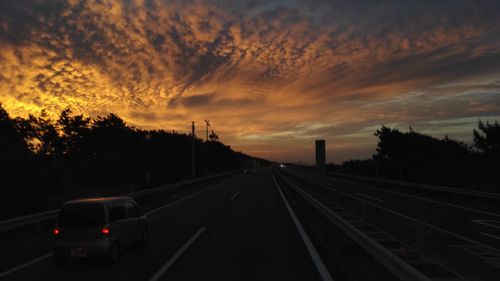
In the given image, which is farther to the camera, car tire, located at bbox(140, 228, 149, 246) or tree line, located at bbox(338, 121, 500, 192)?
tree line, located at bbox(338, 121, 500, 192)

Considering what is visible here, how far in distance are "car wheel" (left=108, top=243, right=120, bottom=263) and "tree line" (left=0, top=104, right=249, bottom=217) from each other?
32.7 feet

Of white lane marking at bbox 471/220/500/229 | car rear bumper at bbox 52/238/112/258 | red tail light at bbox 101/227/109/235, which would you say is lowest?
white lane marking at bbox 471/220/500/229

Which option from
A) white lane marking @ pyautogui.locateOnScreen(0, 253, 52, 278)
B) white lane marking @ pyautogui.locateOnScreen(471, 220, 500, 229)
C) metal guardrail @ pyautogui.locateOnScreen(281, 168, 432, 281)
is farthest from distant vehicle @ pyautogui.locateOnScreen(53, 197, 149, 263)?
white lane marking @ pyautogui.locateOnScreen(471, 220, 500, 229)

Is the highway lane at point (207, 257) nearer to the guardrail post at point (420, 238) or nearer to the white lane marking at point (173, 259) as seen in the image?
the white lane marking at point (173, 259)

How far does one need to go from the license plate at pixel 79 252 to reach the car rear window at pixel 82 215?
21.6 inches

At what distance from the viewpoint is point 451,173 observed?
49125 millimetres

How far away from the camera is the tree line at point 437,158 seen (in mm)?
46250

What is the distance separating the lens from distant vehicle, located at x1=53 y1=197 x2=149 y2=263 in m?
8.10

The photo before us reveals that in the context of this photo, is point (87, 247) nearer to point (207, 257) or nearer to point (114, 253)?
point (114, 253)

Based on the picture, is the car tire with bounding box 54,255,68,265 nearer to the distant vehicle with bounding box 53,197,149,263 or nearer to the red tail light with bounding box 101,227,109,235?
the distant vehicle with bounding box 53,197,149,263

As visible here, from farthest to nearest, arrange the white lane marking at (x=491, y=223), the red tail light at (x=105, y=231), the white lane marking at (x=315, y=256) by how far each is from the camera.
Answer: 1. the white lane marking at (x=491, y=223)
2. the red tail light at (x=105, y=231)
3. the white lane marking at (x=315, y=256)

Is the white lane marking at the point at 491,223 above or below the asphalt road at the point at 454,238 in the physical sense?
below

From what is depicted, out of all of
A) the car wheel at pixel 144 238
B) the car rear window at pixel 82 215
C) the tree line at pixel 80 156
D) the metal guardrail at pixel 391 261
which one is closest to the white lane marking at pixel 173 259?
the car wheel at pixel 144 238

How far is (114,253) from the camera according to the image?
8.45 m
